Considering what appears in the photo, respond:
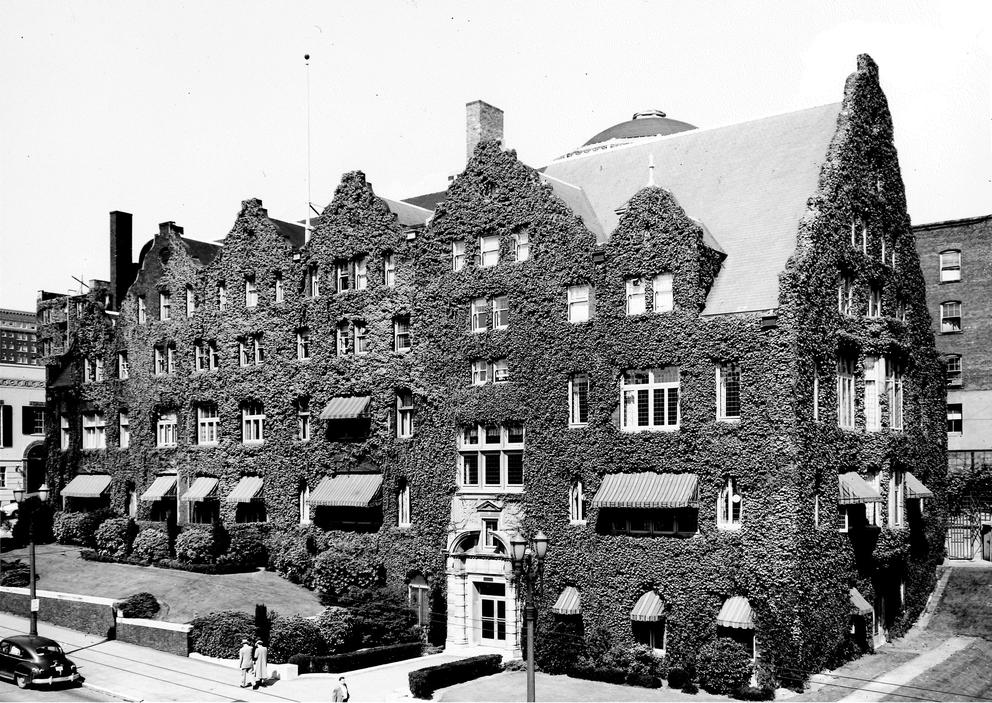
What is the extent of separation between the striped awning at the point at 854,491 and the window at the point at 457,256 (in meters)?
18.9

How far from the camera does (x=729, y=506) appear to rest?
3928 cm

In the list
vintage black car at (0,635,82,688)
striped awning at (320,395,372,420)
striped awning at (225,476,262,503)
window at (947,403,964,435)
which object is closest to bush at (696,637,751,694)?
striped awning at (320,395,372,420)

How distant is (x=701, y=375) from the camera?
40062 millimetres

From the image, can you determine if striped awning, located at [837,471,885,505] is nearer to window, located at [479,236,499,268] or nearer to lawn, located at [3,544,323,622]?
window, located at [479,236,499,268]

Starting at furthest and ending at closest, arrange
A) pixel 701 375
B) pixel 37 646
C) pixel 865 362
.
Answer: pixel 865 362 < pixel 701 375 < pixel 37 646

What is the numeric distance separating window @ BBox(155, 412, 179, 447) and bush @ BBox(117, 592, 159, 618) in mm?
15843

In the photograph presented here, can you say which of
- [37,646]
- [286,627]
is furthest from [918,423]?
[37,646]

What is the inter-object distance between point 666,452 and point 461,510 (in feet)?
34.6

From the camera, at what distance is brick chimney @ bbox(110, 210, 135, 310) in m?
69.6

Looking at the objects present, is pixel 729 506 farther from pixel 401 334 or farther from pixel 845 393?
pixel 401 334

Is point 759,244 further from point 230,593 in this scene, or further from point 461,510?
point 230,593

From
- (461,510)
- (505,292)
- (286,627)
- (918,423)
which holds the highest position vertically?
(505,292)

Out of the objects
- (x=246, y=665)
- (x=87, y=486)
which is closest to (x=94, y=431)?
(x=87, y=486)

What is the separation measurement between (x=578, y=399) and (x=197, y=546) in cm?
2316
